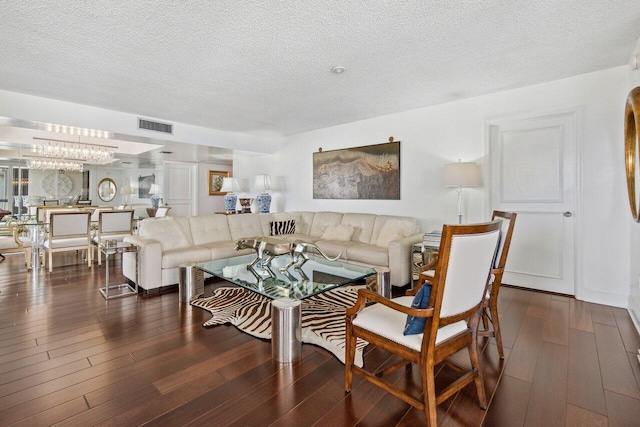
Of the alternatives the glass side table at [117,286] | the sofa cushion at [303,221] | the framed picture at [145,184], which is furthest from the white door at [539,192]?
the framed picture at [145,184]

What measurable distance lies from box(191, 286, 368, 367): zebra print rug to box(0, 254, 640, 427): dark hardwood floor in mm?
115

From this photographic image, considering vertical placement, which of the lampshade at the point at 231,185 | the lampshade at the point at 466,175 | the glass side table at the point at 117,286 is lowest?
the glass side table at the point at 117,286

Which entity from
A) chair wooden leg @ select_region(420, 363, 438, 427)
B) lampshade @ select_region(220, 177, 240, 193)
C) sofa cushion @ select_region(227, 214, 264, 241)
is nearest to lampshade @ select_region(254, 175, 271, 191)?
lampshade @ select_region(220, 177, 240, 193)

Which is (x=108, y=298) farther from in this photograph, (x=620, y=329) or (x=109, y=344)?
(x=620, y=329)

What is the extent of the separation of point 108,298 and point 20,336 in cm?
90

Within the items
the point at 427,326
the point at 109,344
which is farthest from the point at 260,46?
the point at 109,344

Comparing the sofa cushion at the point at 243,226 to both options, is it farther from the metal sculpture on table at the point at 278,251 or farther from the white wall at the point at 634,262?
the white wall at the point at 634,262

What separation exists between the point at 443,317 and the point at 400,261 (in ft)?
7.45

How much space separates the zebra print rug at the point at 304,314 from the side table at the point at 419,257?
0.76 meters

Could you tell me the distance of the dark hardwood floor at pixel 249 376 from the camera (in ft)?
5.08

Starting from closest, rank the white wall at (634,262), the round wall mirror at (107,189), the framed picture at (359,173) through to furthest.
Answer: the white wall at (634,262), the framed picture at (359,173), the round wall mirror at (107,189)

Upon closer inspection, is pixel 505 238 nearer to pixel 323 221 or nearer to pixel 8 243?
pixel 323 221

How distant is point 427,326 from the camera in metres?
1.37

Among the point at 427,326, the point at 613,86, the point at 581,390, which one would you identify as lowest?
the point at 581,390
